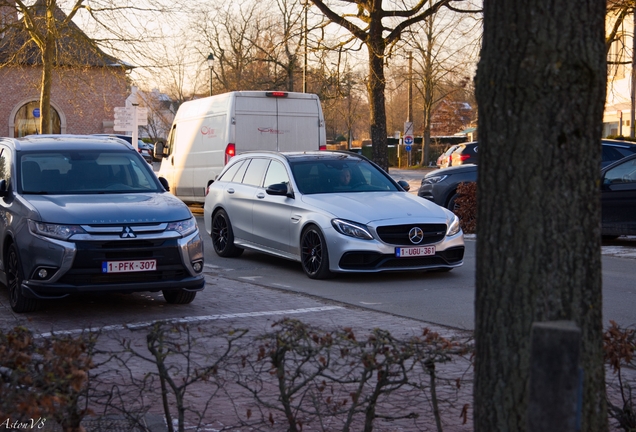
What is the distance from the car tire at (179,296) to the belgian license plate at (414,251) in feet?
9.07

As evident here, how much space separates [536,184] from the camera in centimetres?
339

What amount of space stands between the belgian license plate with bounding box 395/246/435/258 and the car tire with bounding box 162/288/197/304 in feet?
9.07

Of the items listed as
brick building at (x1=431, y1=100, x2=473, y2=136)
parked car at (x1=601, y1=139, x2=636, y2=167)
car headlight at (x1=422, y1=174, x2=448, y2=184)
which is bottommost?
car headlight at (x1=422, y1=174, x2=448, y2=184)

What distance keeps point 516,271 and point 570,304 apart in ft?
0.78

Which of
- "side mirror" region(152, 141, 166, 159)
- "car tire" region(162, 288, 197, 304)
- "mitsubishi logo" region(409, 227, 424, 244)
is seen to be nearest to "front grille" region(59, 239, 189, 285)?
"car tire" region(162, 288, 197, 304)

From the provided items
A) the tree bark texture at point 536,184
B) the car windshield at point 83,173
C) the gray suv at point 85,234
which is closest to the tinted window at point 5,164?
the gray suv at point 85,234

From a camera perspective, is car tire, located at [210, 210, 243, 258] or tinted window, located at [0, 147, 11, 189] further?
car tire, located at [210, 210, 243, 258]

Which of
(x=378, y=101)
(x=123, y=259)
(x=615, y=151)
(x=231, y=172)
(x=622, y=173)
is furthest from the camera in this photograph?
(x=378, y=101)

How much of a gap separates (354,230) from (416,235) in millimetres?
787

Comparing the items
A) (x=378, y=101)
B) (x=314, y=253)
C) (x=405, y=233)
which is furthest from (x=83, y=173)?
(x=378, y=101)

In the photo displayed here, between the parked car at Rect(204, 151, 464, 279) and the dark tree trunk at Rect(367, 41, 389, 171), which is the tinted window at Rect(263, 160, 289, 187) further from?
the dark tree trunk at Rect(367, 41, 389, 171)

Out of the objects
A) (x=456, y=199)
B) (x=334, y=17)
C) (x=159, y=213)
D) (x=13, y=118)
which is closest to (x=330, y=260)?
(x=159, y=213)

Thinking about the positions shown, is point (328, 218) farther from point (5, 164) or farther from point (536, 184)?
point (536, 184)

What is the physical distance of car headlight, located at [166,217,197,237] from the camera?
28.9 feet
